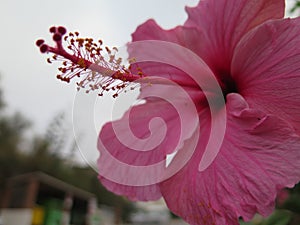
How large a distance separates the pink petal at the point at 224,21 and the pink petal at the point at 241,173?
0.30 feet

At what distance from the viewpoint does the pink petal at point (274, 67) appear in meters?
0.44

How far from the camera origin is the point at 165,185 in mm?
516

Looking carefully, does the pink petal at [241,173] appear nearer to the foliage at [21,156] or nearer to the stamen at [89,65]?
the stamen at [89,65]

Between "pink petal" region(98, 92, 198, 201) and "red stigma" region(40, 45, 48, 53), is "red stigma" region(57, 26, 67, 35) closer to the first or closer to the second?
"red stigma" region(40, 45, 48, 53)

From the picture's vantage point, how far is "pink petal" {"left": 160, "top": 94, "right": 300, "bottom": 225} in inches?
16.0

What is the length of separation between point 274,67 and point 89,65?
0.25m

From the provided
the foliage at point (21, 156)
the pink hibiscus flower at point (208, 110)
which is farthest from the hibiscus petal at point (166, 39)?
the foliage at point (21, 156)

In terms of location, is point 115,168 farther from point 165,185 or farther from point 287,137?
point 287,137

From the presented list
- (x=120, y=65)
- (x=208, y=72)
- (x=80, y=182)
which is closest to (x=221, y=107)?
(x=208, y=72)

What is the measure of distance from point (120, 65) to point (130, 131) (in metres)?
0.13

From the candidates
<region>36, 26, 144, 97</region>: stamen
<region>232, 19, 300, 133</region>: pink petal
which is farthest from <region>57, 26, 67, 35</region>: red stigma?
<region>232, 19, 300, 133</region>: pink petal

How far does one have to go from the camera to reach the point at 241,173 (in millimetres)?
434

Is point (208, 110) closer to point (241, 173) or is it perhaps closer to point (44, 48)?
point (241, 173)


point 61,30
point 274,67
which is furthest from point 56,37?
point 274,67
